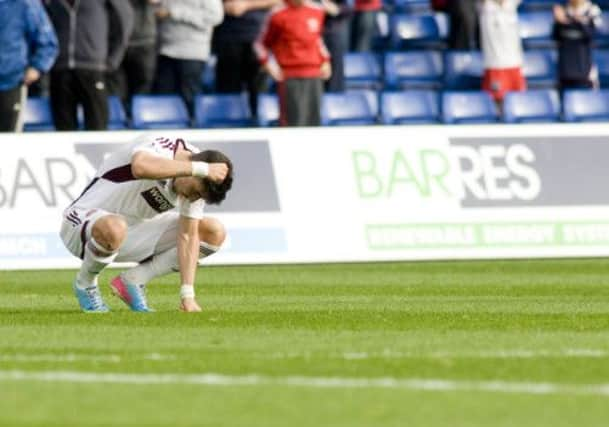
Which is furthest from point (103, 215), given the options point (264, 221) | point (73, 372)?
point (264, 221)

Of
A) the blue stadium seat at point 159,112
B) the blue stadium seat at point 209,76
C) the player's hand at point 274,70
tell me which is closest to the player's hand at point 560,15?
the player's hand at point 274,70

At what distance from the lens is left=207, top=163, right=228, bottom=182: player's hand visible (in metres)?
12.0

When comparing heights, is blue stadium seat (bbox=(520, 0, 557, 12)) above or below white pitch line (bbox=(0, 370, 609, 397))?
below

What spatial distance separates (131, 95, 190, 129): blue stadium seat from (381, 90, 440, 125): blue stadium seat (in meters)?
2.78

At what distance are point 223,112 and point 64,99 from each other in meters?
2.60

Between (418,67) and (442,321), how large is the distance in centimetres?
1373

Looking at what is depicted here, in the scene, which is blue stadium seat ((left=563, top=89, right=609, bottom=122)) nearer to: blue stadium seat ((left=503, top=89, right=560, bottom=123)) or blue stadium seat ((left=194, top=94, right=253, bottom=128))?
blue stadium seat ((left=503, top=89, right=560, bottom=123))

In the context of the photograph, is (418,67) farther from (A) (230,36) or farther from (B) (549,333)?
(B) (549,333)

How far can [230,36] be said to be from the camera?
23484mm

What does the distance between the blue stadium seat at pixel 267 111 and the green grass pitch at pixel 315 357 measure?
23.5 feet

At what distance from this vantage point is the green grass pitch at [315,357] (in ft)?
25.0

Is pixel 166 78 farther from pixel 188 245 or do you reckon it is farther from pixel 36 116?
pixel 188 245

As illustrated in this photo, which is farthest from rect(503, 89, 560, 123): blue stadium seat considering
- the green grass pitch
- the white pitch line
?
the white pitch line

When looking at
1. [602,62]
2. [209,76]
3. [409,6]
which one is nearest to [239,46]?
[209,76]
